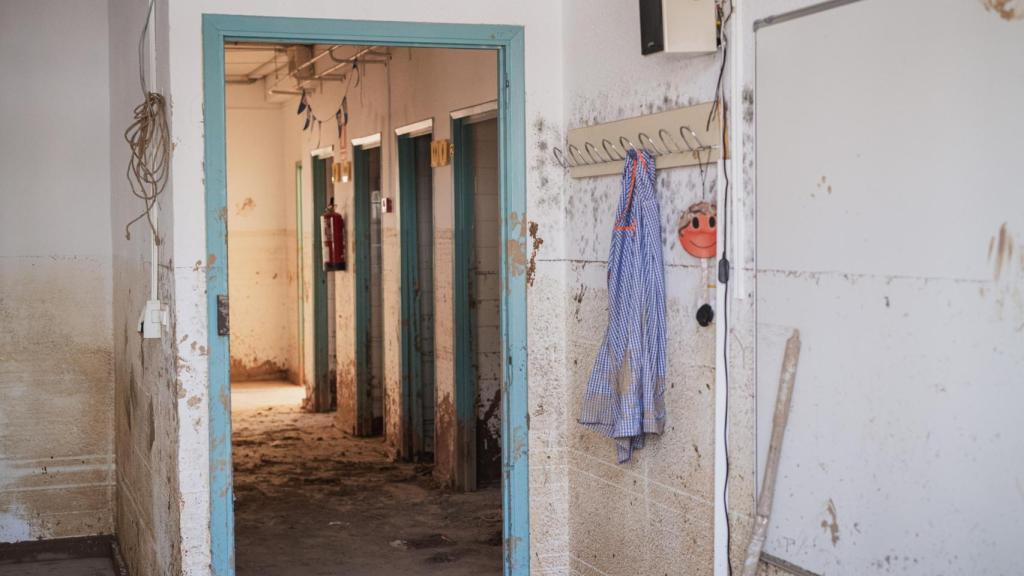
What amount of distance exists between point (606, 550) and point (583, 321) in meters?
0.82

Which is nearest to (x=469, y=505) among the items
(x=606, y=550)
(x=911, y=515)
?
(x=606, y=550)

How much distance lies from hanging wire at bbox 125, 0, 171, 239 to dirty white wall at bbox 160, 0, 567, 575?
0.16 meters

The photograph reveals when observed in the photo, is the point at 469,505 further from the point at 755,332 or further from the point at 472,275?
the point at 755,332

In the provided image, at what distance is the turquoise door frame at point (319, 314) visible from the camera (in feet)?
32.0

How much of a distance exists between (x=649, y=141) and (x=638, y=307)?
1.76 feet

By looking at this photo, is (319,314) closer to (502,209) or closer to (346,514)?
(346,514)

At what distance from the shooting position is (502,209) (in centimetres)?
424

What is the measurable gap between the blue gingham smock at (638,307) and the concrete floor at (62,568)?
118 inches

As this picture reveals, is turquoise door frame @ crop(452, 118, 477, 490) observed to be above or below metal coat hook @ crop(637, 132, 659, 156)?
below

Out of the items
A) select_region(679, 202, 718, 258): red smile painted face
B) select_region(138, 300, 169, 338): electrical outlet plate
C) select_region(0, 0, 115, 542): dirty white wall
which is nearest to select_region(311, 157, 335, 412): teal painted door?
select_region(0, 0, 115, 542): dirty white wall

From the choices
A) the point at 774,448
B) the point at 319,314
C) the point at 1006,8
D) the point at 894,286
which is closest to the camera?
the point at 1006,8

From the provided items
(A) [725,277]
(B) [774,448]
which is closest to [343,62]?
(A) [725,277]

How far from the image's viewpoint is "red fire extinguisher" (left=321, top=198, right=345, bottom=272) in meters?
8.81

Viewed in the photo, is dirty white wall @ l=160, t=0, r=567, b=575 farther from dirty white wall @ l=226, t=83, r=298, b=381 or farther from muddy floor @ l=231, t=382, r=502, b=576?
dirty white wall @ l=226, t=83, r=298, b=381
